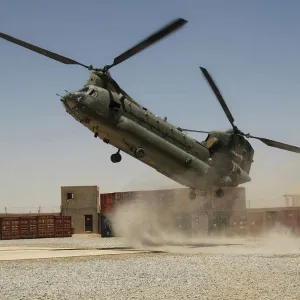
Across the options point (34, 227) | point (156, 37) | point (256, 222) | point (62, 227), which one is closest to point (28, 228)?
point (34, 227)

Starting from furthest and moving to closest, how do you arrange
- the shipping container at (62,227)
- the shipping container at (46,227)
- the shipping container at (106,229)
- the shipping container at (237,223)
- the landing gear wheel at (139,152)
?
the shipping container at (62,227) → the shipping container at (46,227) → the shipping container at (106,229) → the shipping container at (237,223) → the landing gear wheel at (139,152)

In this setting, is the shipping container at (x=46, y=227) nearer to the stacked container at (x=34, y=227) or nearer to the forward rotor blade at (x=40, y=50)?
the stacked container at (x=34, y=227)

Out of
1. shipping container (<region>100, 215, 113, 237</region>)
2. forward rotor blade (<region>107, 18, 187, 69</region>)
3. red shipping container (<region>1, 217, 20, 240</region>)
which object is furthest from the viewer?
shipping container (<region>100, 215, 113, 237</region>)

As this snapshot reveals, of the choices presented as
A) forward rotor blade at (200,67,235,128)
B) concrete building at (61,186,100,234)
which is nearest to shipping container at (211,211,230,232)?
forward rotor blade at (200,67,235,128)

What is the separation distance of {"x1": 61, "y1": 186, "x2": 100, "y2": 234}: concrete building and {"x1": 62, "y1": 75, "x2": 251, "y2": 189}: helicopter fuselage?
2798 centimetres

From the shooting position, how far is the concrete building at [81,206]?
2334 inches

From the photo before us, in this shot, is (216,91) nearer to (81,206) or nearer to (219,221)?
(219,221)

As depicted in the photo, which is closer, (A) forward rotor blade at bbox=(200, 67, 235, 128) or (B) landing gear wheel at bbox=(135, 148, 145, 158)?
(B) landing gear wheel at bbox=(135, 148, 145, 158)

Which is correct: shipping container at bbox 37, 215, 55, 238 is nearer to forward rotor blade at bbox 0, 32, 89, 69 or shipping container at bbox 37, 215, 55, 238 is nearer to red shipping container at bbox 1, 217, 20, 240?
red shipping container at bbox 1, 217, 20, 240

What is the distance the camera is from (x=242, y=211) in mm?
44062

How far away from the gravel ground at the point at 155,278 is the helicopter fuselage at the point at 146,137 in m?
7.87

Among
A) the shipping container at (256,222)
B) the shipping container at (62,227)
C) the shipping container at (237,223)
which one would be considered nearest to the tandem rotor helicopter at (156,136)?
the shipping container at (237,223)

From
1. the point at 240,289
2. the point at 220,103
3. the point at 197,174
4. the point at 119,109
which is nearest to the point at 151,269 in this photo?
the point at 240,289

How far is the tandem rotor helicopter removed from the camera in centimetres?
2702
